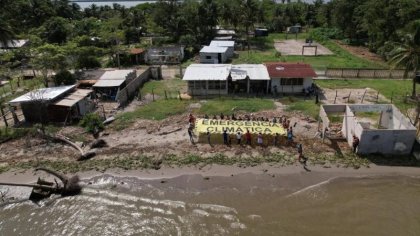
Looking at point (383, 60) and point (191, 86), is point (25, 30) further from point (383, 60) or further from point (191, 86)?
point (383, 60)

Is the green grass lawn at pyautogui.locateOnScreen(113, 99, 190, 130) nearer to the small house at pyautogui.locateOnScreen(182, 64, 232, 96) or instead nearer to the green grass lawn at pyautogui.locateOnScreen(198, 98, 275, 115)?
the green grass lawn at pyautogui.locateOnScreen(198, 98, 275, 115)

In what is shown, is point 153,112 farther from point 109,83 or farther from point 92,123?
point 109,83

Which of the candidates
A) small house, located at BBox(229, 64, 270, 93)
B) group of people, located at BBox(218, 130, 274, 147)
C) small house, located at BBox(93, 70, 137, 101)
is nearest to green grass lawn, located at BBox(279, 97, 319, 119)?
small house, located at BBox(229, 64, 270, 93)

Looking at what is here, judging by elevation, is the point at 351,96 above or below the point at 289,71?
below

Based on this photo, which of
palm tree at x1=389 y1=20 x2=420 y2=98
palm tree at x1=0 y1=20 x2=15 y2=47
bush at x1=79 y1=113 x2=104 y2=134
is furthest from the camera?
palm tree at x1=0 y1=20 x2=15 y2=47

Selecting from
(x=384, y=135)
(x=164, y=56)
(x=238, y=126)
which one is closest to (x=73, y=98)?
(x=238, y=126)
